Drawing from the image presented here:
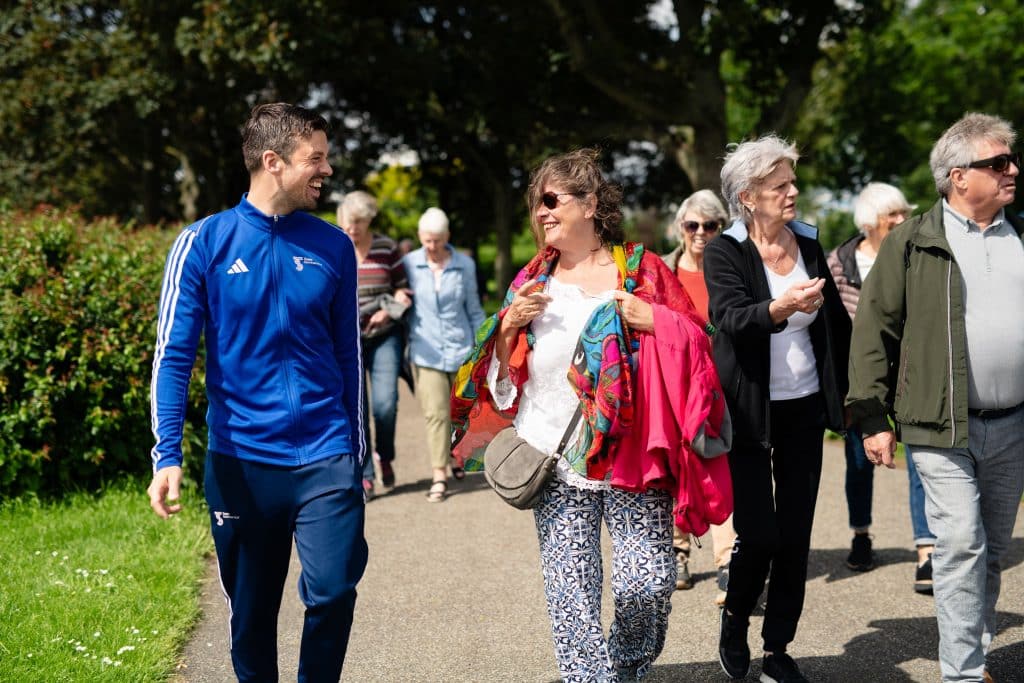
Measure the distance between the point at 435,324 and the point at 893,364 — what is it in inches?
183

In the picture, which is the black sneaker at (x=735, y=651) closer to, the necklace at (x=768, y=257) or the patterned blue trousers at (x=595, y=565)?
the patterned blue trousers at (x=595, y=565)

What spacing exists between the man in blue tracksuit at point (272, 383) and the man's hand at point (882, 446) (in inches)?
77.9

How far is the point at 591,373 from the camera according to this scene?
145 inches

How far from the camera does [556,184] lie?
150 inches

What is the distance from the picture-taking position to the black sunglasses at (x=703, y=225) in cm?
578

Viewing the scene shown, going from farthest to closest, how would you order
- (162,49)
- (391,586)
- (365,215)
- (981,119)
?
(162,49) → (365,215) → (391,586) → (981,119)

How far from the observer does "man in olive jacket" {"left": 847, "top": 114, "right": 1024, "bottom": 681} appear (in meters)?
3.97

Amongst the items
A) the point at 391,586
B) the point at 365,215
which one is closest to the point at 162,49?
the point at 365,215

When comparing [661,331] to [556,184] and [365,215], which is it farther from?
[365,215]

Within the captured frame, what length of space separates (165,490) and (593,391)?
1405 millimetres

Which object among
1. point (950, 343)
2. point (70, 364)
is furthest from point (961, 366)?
point (70, 364)

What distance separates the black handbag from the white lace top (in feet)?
0.10

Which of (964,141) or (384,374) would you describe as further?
(384,374)

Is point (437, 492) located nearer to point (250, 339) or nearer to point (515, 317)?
point (515, 317)
